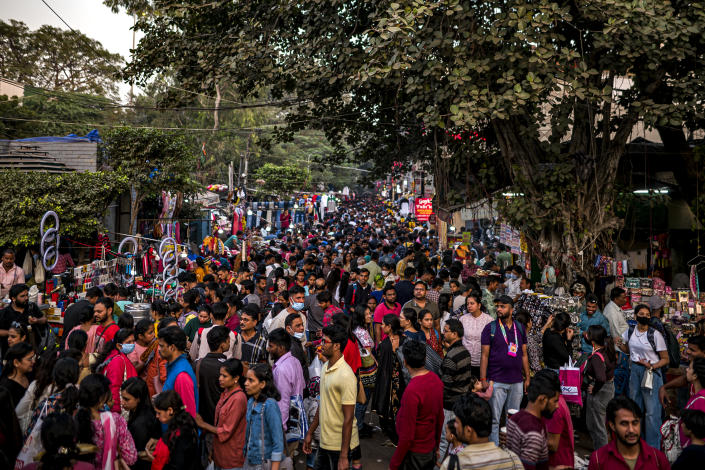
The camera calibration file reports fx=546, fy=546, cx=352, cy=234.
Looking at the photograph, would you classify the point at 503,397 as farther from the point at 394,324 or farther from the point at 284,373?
the point at 284,373

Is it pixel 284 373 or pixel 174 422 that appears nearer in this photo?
pixel 174 422

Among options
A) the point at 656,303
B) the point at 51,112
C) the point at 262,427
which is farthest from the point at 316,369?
the point at 51,112

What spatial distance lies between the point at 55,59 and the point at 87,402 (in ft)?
118

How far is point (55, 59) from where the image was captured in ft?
110

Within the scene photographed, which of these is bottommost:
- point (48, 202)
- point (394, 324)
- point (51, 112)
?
point (394, 324)

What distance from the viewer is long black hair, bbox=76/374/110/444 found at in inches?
142

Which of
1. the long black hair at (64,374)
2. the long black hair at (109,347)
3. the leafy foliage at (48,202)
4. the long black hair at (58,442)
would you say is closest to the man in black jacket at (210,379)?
the long black hair at (109,347)

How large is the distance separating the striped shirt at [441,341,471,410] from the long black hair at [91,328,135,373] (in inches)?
122

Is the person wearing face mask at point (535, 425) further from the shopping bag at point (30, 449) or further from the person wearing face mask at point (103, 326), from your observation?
the person wearing face mask at point (103, 326)

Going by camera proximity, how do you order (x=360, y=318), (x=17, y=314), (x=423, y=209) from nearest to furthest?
(x=17, y=314), (x=360, y=318), (x=423, y=209)

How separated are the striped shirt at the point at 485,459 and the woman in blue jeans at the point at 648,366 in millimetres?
3785

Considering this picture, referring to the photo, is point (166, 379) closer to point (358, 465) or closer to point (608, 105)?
point (358, 465)

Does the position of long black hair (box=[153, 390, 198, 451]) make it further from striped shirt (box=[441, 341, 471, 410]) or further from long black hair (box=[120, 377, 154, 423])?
striped shirt (box=[441, 341, 471, 410])

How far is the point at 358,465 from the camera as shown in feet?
14.6
